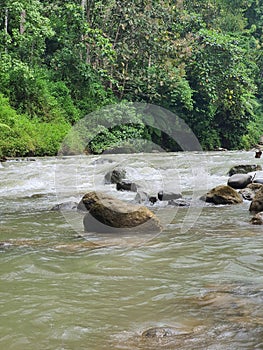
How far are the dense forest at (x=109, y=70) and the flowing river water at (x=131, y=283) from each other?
1046 centimetres

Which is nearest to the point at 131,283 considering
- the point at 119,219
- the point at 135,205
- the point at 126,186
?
the point at 119,219

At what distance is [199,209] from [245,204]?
0.85 meters

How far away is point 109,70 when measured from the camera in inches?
816

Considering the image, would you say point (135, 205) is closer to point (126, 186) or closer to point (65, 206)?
point (65, 206)

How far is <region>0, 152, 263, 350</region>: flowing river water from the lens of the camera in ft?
6.97

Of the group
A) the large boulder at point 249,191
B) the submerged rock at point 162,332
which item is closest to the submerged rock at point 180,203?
the large boulder at point 249,191

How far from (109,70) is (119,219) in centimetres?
1687

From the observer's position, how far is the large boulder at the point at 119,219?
473cm

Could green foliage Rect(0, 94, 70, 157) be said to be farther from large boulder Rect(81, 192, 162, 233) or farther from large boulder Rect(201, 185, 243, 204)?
large boulder Rect(81, 192, 162, 233)

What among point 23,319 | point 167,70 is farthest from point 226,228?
point 167,70

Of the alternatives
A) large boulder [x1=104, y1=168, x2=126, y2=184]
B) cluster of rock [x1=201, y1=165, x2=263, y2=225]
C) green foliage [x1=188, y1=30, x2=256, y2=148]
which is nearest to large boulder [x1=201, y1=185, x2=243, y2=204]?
cluster of rock [x1=201, y1=165, x2=263, y2=225]

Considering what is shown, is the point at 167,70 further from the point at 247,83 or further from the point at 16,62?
the point at 16,62

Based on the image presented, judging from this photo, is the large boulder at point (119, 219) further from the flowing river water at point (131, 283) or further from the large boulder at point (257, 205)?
the large boulder at point (257, 205)

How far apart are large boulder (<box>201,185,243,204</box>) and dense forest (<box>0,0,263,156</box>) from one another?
909 centimetres
